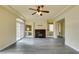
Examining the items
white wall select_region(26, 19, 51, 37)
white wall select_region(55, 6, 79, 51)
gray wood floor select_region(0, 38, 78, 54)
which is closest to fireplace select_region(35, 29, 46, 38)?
white wall select_region(26, 19, 51, 37)

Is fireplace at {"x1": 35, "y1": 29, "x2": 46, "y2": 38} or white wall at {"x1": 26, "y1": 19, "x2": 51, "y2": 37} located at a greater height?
white wall at {"x1": 26, "y1": 19, "x2": 51, "y2": 37}

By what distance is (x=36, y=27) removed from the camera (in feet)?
53.3

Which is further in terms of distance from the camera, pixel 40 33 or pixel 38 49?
pixel 40 33

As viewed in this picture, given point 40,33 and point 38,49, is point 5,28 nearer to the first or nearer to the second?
point 38,49

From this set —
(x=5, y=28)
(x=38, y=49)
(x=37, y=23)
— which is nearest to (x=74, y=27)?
(x=38, y=49)

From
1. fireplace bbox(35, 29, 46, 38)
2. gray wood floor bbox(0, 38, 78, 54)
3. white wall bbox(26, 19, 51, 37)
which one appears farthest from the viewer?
fireplace bbox(35, 29, 46, 38)

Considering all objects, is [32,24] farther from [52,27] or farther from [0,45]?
[0,45]

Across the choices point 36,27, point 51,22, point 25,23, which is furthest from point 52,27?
point 25,23

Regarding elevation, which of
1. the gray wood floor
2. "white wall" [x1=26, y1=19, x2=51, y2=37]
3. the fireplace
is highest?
"white wall" [x1=26, y1=19, x2=51, y2=37]

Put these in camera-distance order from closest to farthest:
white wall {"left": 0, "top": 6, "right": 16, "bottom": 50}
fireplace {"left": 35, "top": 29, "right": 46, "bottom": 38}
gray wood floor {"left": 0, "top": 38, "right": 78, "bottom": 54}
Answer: gray wood floor {"left": 0, "top": 38, "right": 78, "bottom": 54} → white wall {"left": 0, "top": 6, "right": 16, "bottom": 50} → fireplace {"left": 35, "top": 29, "right": 46, "bottom": 38}

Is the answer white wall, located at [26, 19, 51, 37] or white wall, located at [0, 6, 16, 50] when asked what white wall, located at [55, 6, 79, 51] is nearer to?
white wall, located at [0, 6, 16, 50]

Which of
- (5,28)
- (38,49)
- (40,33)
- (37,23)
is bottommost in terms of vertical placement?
(38,49)
